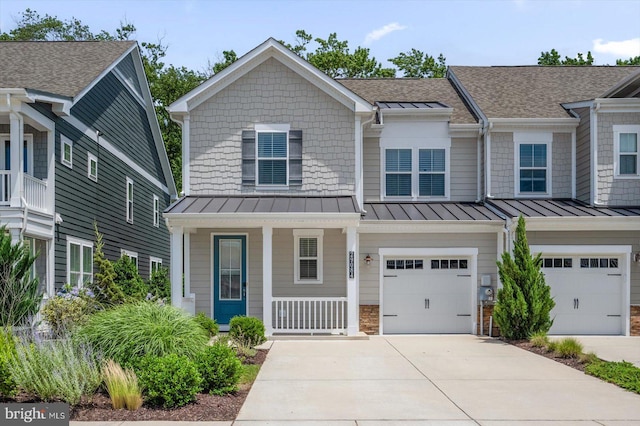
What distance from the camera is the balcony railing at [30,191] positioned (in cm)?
1606

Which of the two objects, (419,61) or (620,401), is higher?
(419,61)

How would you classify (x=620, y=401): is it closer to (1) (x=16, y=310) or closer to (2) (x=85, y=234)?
(1) (x=16, y=310)

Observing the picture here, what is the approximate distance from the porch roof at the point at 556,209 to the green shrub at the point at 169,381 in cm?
1094

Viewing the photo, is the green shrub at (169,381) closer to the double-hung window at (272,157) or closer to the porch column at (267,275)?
the porch column at (267,275)

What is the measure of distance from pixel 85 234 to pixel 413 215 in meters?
9.34

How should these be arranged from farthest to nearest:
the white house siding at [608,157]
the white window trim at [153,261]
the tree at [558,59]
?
the tree at [558,59], the white window trim at [153,261], the white house siding at [608,157]

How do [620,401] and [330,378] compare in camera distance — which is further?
[330,378]

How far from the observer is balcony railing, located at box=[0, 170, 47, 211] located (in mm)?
16062

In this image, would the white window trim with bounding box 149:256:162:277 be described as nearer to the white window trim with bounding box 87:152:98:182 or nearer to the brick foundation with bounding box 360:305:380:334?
the white window trim with bounding box 87:152:98:182

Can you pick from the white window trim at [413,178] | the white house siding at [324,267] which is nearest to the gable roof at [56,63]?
the white house siding at [324,267]

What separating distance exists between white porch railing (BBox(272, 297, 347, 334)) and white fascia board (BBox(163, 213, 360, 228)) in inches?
73.4

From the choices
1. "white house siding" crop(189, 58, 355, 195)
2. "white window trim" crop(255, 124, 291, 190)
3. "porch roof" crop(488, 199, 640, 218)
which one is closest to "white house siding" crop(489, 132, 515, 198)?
"porch roof" crop(488, 199, 640, 218)

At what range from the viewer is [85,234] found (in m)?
20.0

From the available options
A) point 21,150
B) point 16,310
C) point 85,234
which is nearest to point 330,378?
point 16,310
